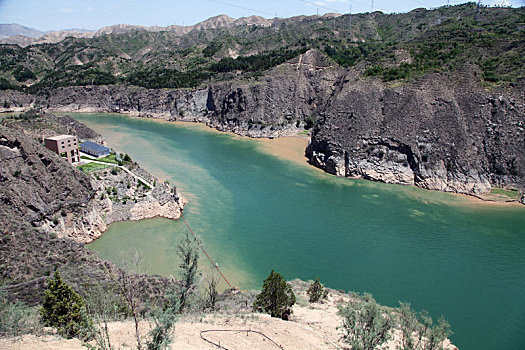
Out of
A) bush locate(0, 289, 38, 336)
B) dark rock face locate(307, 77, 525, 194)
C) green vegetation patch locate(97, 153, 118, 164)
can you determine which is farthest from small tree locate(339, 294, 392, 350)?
green vegetation patch locate(97, 153, 118, 164)

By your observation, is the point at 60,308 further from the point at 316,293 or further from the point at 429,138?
the point at 429,138

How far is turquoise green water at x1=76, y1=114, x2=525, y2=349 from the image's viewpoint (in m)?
25.0

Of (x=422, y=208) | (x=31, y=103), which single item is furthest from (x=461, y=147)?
(x=31, y=103)

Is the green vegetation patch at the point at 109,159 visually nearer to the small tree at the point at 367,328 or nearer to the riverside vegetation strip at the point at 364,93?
the riverside vegetation strip at the point at 364,93

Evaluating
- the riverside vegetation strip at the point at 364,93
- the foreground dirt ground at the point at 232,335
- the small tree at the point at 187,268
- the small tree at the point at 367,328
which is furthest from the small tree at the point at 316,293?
the riverside vegetation strip at the point at 364,93

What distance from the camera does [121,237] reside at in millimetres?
31672

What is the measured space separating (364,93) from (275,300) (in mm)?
44947

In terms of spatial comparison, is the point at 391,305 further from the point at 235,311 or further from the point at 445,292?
the point at 235,311

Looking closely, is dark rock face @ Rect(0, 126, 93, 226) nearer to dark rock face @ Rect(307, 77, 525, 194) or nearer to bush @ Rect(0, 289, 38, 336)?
bush @ Rect(0, 289, 38, 336)

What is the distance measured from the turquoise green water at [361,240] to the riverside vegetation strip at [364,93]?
5868 millimetres

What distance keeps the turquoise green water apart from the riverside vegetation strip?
587cm

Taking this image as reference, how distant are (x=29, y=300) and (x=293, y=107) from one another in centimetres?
6986

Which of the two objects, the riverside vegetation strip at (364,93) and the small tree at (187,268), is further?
the riverside vegetation strip at (364,93)

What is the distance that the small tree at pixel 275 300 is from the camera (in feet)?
64.6
